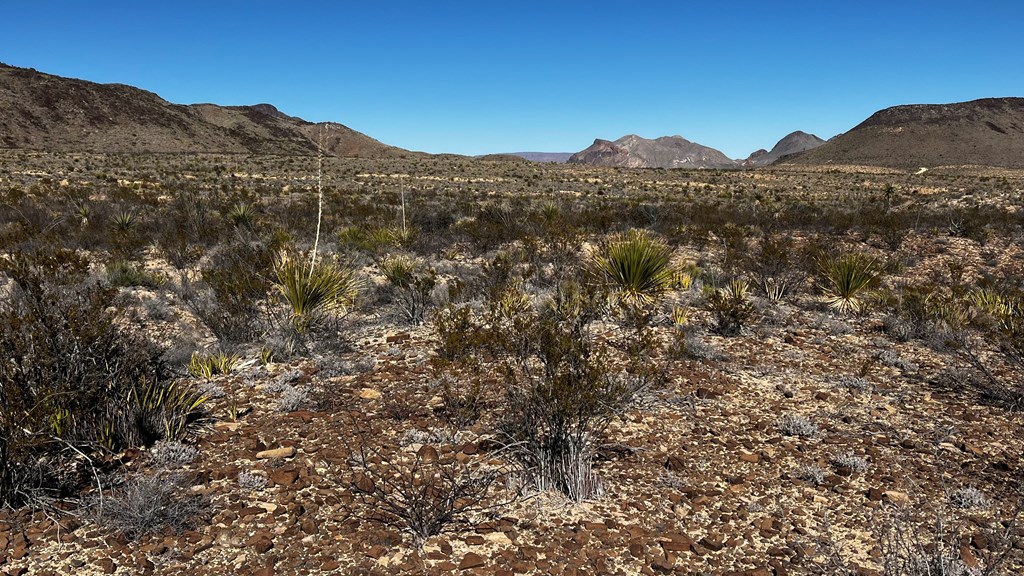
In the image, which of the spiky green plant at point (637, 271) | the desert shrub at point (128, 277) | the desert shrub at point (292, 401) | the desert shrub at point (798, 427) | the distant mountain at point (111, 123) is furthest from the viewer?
the distant mountain at point (111, 123)

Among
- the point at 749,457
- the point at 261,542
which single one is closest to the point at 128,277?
the point at 261,542

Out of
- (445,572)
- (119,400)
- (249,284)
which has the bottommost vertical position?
(445,572)

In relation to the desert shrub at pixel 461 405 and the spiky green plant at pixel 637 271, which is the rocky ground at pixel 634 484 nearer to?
the desert shrub at pixel 461 405

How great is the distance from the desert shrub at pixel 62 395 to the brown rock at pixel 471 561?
2.35 metres

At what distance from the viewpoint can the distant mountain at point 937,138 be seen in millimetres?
102625

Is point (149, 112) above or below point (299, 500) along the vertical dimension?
above

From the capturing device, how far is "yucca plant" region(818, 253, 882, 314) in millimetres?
8234

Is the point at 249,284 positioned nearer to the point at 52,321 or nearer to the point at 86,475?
the point at 52,321

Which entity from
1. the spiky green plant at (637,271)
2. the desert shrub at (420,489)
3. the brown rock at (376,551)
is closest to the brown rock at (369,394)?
the desert shrub at (420,489)

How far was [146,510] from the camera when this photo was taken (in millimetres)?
3150

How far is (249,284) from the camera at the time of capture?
670 cm

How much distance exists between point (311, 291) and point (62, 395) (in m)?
3.38

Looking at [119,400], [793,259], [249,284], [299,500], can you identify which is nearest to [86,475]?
[119,400]

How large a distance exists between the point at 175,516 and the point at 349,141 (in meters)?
107
